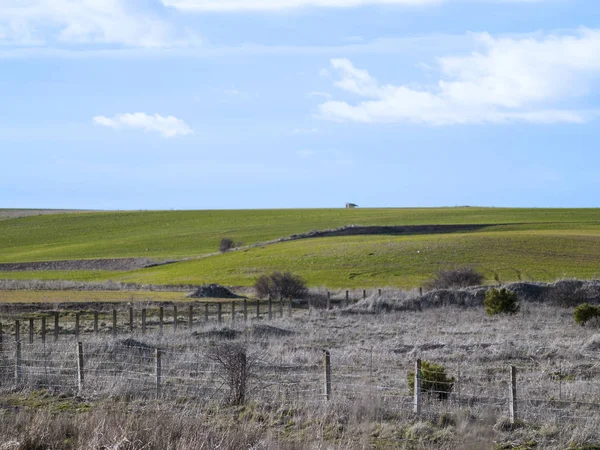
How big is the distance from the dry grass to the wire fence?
0.05 m

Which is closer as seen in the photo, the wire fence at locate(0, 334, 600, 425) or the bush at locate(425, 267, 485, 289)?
the wire fence at locate(0, 334, 600, 425)

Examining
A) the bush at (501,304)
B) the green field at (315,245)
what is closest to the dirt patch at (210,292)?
the green field at (315,245)

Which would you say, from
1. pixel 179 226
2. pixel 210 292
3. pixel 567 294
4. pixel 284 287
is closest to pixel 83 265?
pixel 179 226

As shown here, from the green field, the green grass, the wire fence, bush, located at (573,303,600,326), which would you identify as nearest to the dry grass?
the wire fence

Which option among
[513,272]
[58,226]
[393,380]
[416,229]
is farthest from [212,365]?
[58,226]

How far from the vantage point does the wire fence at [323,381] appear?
1444 centimetres

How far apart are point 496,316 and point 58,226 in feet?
290

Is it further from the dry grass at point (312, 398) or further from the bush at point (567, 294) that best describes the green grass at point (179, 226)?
the dry grass at point (312, 398)

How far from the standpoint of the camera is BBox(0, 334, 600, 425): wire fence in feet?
47.4

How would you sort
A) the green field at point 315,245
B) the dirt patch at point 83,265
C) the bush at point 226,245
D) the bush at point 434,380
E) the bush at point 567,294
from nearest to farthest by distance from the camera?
the bush at point 434,380, the bush at point 567,294, the green field at point 315,245, the dirt patch at point 83,265, the bush at point 226,245

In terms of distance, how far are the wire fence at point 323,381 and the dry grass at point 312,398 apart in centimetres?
5

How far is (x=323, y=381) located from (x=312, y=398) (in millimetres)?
1235

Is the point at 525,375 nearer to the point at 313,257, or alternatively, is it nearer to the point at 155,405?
the point at 155,405

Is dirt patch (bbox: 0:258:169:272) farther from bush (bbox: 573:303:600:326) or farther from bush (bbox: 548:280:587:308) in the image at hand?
bush (bbox: 573:303:600:326)
